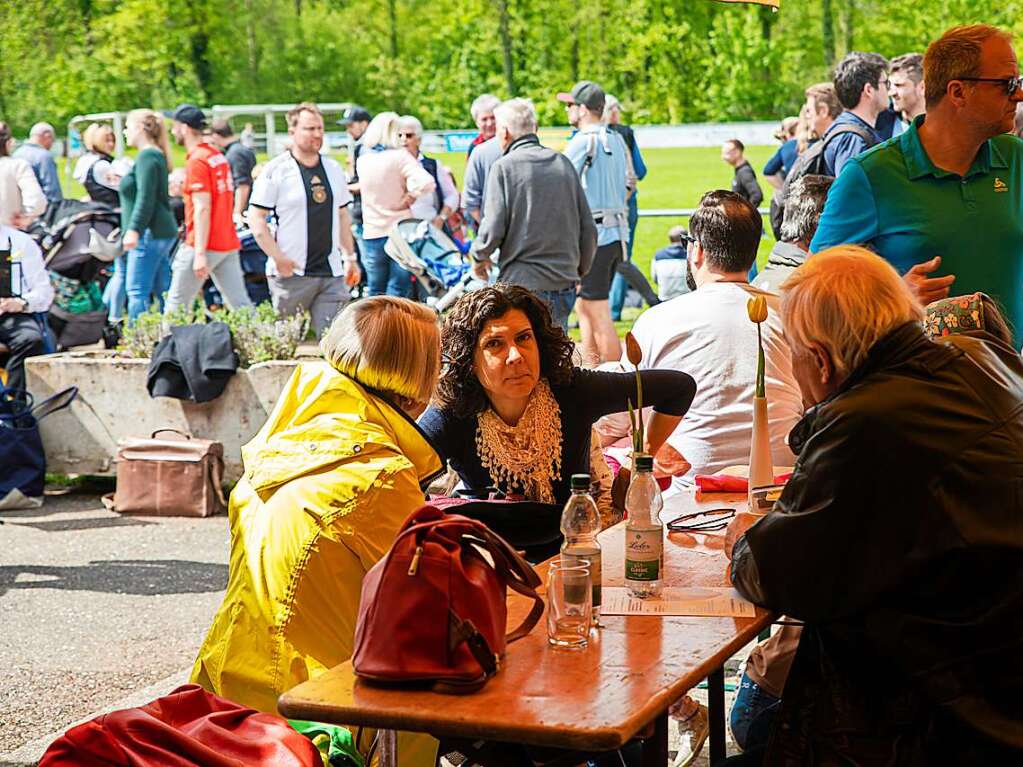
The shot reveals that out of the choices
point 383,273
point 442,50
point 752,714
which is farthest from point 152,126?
point 442,50

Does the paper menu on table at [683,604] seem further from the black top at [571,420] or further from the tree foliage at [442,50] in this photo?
the tree foliage at [442,50]

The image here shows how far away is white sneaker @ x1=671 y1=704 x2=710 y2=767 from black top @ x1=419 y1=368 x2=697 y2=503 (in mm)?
765

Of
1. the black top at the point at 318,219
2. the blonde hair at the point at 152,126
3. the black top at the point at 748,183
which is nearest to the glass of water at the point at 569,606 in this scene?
the black top at the point at 318,219

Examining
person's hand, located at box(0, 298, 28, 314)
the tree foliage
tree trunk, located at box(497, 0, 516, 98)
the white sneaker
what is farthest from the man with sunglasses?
tree trunk, located at box(497, 0, 516, 98)

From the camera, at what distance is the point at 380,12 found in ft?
151

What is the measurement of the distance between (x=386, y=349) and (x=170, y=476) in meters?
4.33

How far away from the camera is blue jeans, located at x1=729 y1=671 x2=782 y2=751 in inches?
121

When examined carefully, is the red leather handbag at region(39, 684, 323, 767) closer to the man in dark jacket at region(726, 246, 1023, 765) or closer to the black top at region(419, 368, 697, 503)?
the man in dark jacket at region(726, 246, 1023, 765)

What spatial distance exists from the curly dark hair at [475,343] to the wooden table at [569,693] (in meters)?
1.11

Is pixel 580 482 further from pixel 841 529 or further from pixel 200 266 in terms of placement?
pixel 200 266

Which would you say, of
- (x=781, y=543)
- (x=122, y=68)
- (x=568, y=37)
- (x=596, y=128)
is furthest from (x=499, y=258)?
(x=122, y=68)

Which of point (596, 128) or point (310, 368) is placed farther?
point (596, 128)

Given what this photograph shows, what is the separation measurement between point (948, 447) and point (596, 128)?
763 centimetres

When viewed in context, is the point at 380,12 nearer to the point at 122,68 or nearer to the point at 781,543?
the point at 122,68
